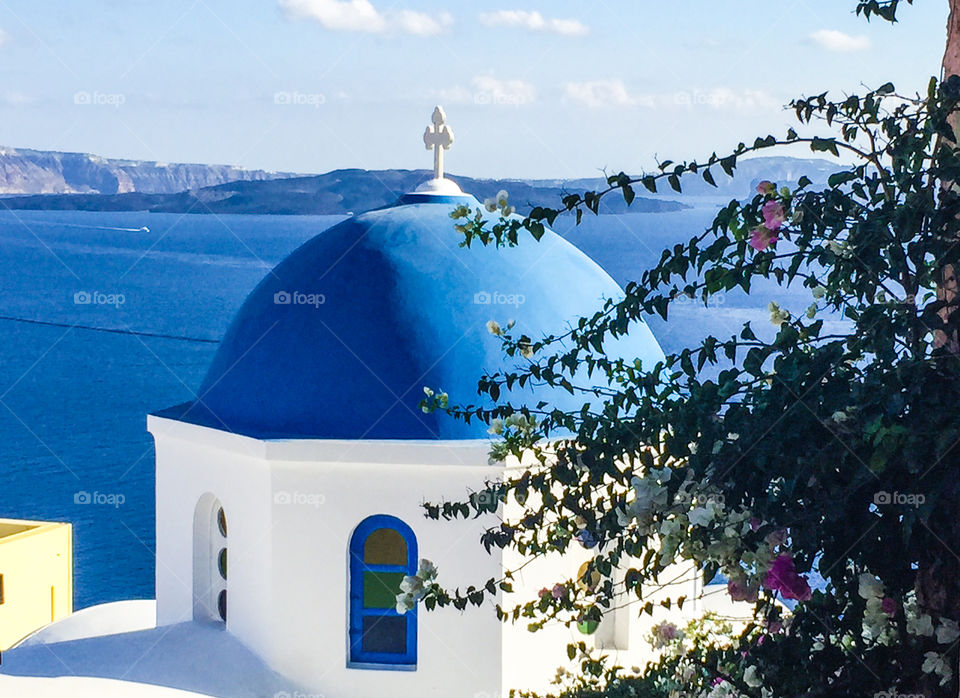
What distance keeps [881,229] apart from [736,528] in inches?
37.1

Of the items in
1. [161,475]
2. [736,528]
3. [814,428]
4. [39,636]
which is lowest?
[39,636]

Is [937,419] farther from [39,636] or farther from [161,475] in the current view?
[39,636]

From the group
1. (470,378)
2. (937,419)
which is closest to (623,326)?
(937,419)

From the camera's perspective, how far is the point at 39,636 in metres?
10.1

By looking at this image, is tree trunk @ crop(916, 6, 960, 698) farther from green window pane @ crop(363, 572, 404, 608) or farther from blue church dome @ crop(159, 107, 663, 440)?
green window pane @ crop(363, 572, 404, 608)

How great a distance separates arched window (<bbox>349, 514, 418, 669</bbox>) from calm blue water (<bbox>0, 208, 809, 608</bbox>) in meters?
4.79

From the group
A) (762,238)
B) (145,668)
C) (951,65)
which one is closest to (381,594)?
(145,668)

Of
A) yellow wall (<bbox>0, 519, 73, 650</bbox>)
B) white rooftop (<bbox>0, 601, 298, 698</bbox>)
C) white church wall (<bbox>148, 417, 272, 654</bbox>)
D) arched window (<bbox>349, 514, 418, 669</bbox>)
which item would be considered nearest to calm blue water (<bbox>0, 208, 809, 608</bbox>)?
yellow wall (<bbox>0, 519, 73, 650</bbox>)

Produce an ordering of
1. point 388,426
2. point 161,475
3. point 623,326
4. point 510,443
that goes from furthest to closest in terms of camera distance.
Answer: point 161,475 → point 388,426 → point 510,443 → point 623,326

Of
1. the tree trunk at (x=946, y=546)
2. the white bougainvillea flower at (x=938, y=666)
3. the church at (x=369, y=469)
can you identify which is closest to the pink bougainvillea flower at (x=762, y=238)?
the tree trunk at (x=946, y=546)

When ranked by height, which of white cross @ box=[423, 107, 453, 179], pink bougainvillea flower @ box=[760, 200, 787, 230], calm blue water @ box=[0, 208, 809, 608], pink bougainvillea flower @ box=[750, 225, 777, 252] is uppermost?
white cross @ box=[423, 107, 453, 179]

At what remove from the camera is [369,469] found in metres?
8.12

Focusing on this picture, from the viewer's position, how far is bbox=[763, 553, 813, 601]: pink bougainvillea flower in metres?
3.68

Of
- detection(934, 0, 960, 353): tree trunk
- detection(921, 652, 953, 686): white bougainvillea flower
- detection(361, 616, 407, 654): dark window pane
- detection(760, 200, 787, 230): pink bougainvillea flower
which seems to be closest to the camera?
detection(921, 652, 953, 686): white bougainvillea flower
